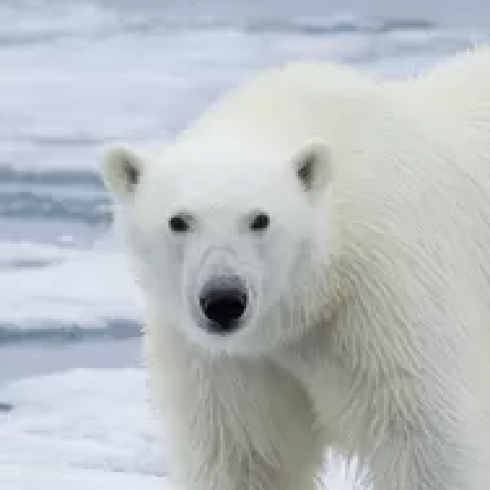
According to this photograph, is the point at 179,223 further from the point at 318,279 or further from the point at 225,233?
the point at 318,279

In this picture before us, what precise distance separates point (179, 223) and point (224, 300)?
0.21 metres

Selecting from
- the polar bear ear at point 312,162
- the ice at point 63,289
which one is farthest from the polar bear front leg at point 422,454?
the ice at point 63,289

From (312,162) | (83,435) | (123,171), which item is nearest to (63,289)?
(83,435)

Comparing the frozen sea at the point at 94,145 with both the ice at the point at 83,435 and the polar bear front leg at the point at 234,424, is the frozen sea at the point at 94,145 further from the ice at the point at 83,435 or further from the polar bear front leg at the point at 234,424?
the polar bear front leg at the point at 234,424

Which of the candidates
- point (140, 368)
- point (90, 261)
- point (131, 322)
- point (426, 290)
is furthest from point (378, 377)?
point (90, 261)

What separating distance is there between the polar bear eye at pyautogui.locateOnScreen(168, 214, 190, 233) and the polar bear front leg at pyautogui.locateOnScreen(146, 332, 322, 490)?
1.25 feet

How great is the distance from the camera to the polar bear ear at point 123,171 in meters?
3.39

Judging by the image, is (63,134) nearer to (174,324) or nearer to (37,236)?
(37,236)

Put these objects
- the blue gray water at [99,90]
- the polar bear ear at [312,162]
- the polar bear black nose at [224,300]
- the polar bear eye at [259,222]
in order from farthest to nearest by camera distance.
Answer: the blue gray water at [99,90]
the polar bear ear at [312,162]
the polar bear eye at [259,222]
the polar bear black nose at [224,300]

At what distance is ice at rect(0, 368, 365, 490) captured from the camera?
15.4 ft

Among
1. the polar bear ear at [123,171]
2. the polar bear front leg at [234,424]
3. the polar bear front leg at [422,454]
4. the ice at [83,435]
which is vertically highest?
the ice at [83,435]

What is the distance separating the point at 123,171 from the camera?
11.2 feet

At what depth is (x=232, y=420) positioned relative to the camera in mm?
3641

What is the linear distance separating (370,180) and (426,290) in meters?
0.25
